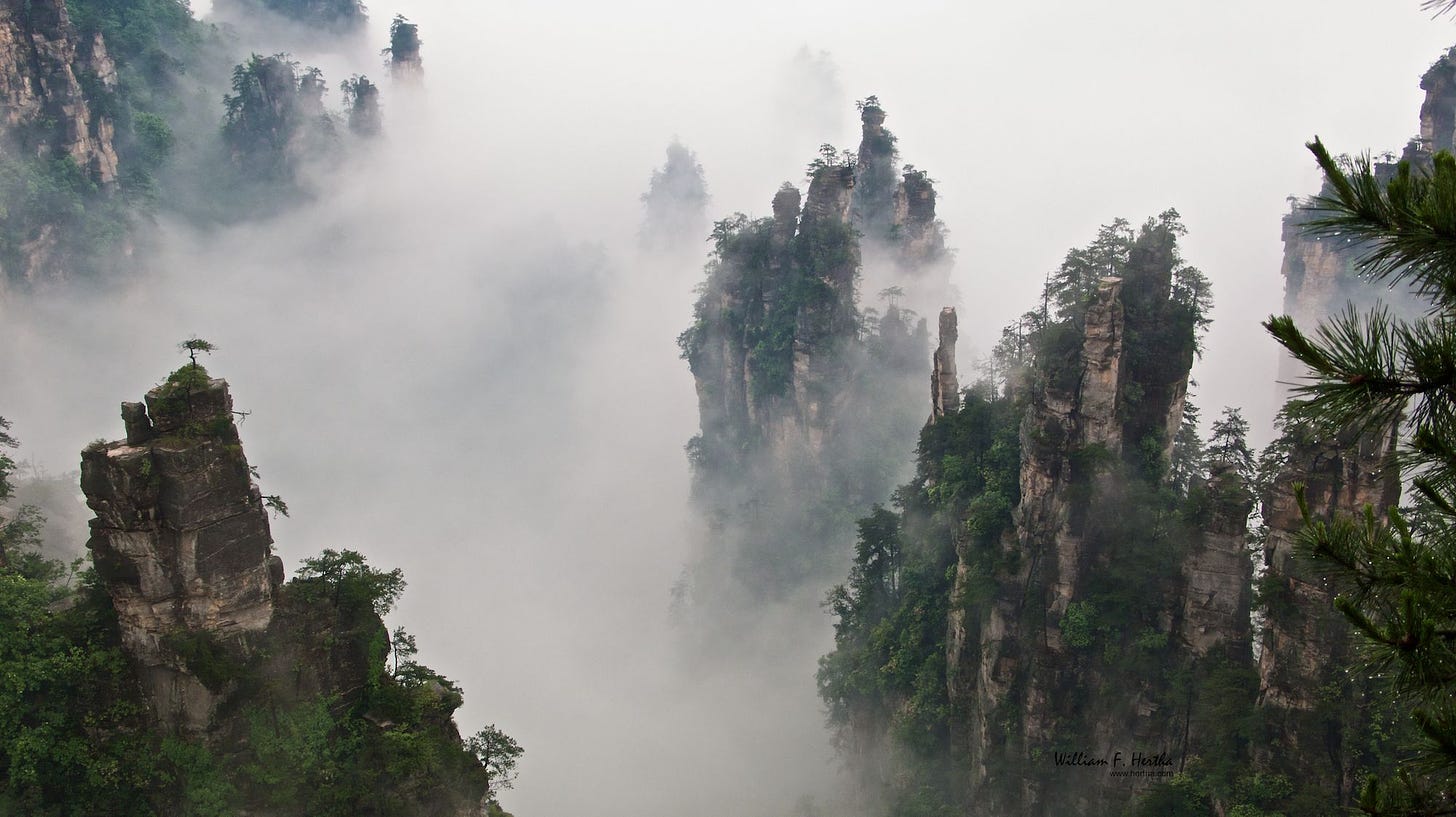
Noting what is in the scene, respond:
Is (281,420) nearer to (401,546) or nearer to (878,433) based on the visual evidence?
(401,546)

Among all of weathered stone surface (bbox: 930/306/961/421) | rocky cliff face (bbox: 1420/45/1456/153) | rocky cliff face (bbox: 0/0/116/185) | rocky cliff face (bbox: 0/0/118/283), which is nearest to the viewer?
weathered stone surface (bbox: 930/306/961/421)

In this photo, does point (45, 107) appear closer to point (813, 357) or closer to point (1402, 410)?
point (813, 357)

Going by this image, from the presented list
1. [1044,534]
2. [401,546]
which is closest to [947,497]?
[1044,534]

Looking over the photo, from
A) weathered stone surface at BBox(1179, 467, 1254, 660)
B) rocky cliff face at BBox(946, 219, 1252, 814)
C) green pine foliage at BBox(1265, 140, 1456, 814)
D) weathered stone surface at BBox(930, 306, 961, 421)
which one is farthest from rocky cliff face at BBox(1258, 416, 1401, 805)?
green pine foliage at BBox(1265, 140, 1456, 814)

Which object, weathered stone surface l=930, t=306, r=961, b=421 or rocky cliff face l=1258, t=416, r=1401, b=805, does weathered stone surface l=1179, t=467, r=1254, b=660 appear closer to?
rocky cliff face l=1258, t=416, r=1401, b=805

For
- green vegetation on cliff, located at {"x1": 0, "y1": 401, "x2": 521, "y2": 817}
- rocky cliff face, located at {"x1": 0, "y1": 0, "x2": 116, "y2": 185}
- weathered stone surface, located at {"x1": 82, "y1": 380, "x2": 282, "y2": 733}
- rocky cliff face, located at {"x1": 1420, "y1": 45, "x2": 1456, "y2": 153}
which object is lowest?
green vegetation on cliff, located at {"x1": 0, "y1": 401, "x2": 521, "y2": 817}

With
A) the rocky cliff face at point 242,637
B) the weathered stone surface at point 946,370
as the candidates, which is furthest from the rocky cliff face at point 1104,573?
the rocky cliff face at point 242,637

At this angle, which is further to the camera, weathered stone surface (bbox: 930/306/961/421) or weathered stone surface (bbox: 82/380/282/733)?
weathered stone surface (bbox: 930/306/961/421)

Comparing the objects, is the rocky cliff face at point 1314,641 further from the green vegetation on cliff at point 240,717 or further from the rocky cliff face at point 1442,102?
the rocky cliff face at point 1442,102
